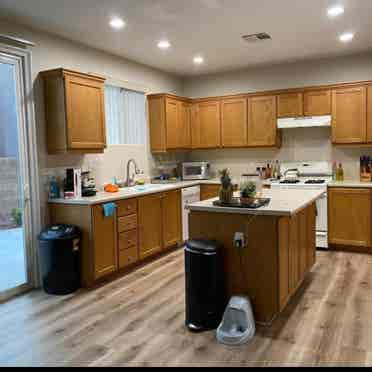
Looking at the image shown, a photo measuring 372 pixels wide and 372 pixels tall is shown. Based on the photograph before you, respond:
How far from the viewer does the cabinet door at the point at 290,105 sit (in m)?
5.54

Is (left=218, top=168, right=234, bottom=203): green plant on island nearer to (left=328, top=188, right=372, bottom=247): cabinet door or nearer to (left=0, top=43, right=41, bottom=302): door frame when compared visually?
(left=0, top=43, right=41, bottom=302): door frame

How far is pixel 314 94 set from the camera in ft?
17.8

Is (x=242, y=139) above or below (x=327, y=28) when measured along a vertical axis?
below

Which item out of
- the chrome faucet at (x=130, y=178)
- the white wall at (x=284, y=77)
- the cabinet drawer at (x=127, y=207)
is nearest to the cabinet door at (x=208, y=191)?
the chrome faucet at (x=130, y=178)

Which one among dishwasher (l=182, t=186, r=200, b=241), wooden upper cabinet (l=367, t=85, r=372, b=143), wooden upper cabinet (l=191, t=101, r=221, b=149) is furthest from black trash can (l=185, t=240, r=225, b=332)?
wooden upper cabinet (l=191, t=101, r=221, b=149)

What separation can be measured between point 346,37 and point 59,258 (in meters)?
4.05

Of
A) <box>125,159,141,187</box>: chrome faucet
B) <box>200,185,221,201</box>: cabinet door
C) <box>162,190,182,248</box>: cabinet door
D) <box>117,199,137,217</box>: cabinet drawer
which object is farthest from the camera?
<box>200,185,221,201</box>: cabinet door

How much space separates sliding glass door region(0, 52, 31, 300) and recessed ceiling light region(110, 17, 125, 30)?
1.00 meters

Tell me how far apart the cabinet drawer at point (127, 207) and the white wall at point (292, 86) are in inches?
96.9

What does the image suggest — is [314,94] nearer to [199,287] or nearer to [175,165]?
[175,165]

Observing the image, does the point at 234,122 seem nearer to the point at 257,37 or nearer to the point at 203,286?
the point at 257,37

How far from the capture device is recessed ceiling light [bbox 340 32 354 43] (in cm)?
440

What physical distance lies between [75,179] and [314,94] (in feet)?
11.5

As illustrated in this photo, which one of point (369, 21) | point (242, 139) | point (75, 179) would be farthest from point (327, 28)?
point (75, 179)
